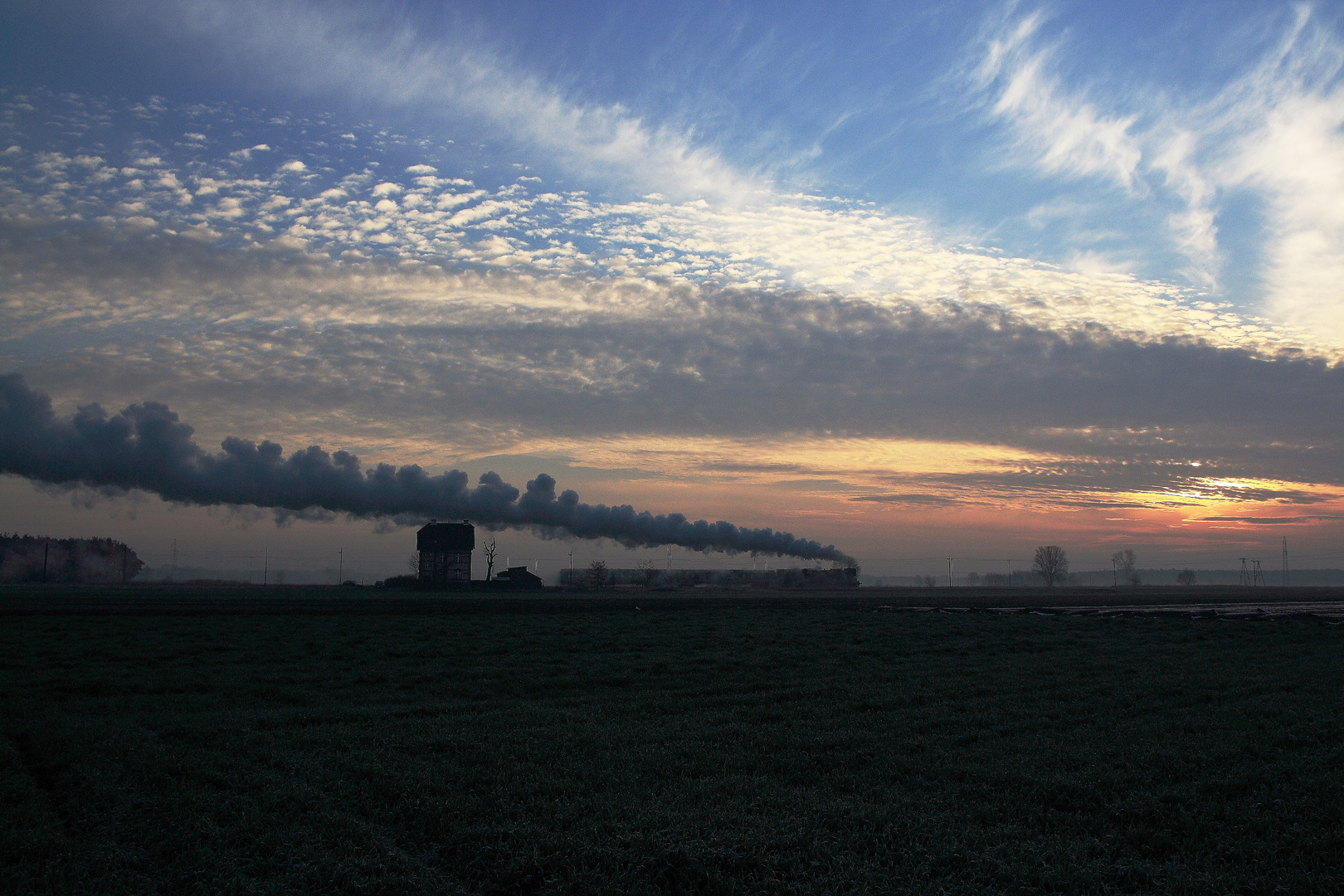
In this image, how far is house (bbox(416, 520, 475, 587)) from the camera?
5005 inches

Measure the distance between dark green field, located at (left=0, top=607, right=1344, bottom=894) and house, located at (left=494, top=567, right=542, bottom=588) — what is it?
10188 cm

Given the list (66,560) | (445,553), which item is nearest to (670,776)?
(445,553)

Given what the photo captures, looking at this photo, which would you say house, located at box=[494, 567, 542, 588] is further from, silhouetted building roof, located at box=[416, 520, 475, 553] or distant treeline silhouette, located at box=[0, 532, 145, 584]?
distant treeline silhouette, located at box=[0, 532, 145, 584]

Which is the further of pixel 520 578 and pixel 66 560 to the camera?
pixel 66 560

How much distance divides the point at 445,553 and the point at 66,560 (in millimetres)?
80839

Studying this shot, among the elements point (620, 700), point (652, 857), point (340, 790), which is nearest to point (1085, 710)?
point (620, 700)

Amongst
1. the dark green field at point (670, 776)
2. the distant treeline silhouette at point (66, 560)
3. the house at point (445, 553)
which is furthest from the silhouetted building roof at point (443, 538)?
the dark green field at point (670, 776)

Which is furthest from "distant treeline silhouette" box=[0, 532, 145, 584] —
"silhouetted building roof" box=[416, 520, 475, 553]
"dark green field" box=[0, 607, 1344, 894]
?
"dark green field" box=[0, 607, 1344, 894]

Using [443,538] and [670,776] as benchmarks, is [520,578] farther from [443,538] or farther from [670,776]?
[670,776]

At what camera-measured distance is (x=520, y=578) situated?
131 meters

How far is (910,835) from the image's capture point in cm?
1031

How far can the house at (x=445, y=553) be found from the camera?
12712 cm

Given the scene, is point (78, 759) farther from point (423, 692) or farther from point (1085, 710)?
point (1085, 710)

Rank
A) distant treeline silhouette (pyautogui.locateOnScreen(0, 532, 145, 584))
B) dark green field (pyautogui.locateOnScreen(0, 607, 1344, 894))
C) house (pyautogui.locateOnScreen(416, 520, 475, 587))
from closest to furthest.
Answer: dark green field (pyautogui.locateOnScreen(0, 607, 1344, 894)), house (pyautogui.locateOnScreen(416, 520, 475, 587)), distant treeline silhouette (pyautogui.locateOnScreen(0, 532, 145, 584))
